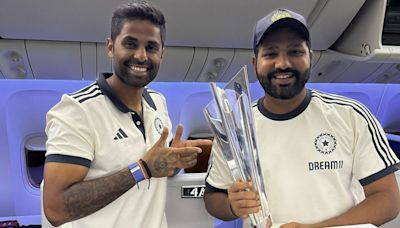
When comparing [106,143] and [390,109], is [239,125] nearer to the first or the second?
[106,143]

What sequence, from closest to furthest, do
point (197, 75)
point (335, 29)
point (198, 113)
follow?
point (335, 29) → point (197, 75) → point (198, 113)

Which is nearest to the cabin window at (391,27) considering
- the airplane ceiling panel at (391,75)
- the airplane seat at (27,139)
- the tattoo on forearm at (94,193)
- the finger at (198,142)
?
the airplane ceiling panel at (391,75)

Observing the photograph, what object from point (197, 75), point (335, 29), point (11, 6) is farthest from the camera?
point (197, 75)

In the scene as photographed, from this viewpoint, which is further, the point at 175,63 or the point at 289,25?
the point at 175,63

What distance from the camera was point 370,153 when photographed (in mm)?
1391

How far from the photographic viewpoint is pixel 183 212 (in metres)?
1.78

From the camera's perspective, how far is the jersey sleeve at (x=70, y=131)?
128 cm

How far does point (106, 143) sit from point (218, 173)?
0.49 meters

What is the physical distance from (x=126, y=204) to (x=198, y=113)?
2.10m

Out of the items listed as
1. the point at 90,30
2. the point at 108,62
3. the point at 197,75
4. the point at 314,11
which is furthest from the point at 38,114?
the point at 314,11

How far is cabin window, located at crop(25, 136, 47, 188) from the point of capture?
10.0 ft

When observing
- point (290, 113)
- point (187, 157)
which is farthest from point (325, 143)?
point (187, 157)

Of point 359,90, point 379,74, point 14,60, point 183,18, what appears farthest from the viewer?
point 359,90

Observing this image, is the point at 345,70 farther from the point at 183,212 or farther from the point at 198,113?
the point at 183,212
